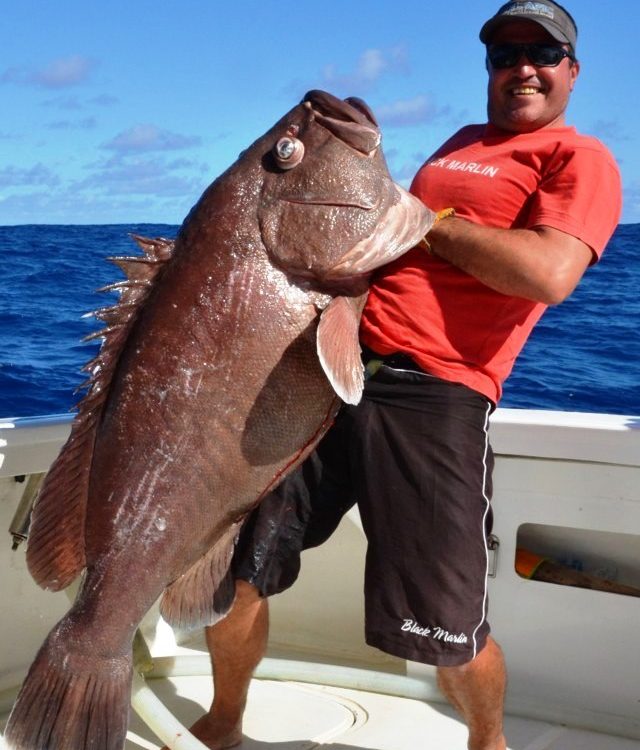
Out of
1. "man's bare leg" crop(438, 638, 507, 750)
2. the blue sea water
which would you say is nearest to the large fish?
"man's bare leg" crop(438, 638, 507, 750)

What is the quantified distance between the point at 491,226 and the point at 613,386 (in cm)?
655

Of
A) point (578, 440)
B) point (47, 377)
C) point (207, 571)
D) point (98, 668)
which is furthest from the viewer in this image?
point (47, 377)

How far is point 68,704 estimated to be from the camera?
240 centimetres

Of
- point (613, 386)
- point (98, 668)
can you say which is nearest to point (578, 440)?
point (98, 668)

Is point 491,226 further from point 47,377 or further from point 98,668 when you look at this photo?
point 47,377

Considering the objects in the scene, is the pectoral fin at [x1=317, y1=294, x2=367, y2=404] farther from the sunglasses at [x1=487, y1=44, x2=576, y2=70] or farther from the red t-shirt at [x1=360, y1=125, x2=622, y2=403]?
the sunglasses at [x1=487, y1=44, x2=576, y2=70]

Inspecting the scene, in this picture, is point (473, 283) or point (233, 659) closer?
point (473, 283)

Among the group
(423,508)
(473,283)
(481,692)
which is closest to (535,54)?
(473,283)

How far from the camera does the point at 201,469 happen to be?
8.12 ft

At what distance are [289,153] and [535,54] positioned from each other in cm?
88

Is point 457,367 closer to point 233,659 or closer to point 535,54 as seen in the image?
point 535,54

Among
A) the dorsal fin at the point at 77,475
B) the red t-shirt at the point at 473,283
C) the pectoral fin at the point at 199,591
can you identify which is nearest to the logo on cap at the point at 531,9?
the red t-shirt at the point at 473,283

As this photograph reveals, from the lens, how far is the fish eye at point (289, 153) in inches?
99.3

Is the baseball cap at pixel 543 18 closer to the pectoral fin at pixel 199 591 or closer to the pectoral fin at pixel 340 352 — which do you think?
the pectoral fin at pixel 340 352
